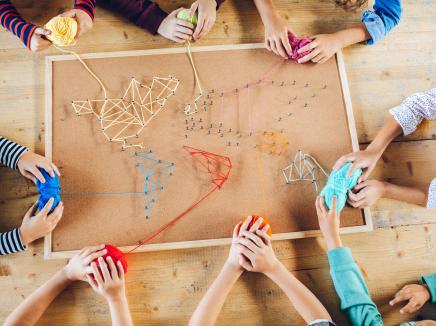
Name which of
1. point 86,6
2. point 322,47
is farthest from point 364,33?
point 86,6

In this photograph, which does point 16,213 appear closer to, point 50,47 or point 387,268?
point 50,47

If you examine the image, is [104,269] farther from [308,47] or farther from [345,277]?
[308,47]

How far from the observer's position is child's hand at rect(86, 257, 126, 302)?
42.8 inches

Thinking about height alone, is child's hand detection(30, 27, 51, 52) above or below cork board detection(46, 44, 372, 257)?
above

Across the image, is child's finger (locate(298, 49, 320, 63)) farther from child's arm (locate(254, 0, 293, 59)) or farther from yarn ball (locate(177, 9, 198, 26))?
yarn ball (locate(177, 9, 198, 26))

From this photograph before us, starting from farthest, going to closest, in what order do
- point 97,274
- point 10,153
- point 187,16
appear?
1. point 187,16
2. point 10,153
3. point 97,274

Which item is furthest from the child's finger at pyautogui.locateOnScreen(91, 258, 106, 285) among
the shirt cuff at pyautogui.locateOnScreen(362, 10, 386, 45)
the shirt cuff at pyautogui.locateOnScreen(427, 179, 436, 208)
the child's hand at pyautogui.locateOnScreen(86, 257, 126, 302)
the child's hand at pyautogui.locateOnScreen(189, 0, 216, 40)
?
the shirt cuff at pyautogui.locateOnScreen(362, 10, 386, 45)

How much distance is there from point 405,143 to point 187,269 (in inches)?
32.7

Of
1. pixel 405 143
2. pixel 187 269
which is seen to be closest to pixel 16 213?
pixel 187 269

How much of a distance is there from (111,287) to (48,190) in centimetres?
34

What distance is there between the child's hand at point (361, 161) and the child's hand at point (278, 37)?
40cm

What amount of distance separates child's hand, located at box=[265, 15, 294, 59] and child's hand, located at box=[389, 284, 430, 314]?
2.73 feet

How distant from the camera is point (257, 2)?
4.53 ft

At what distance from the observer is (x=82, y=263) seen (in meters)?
1.09
